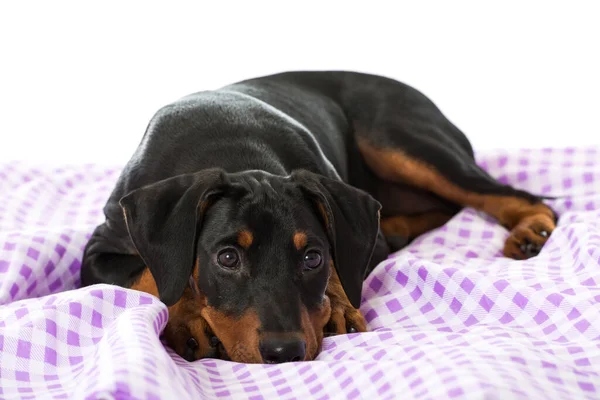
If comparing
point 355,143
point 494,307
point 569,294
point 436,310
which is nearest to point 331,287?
point 436,310

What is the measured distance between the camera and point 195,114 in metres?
4.05

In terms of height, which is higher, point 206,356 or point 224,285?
point 224,285

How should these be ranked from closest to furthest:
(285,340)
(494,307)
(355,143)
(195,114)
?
(285,340) → (494,307) → (195,114) → (355,143)

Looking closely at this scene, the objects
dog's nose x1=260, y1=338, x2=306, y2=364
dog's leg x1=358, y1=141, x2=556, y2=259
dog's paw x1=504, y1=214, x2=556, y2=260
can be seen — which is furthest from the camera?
dog's leg x1=358, y1=141, x2=556, y2=259

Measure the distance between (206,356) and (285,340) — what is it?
16.1 inches

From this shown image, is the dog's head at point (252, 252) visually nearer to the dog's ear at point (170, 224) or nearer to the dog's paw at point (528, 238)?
the dog's ear at point (170, 224)

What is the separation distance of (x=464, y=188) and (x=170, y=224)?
2376mm

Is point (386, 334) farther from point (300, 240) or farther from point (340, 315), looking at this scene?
point (300, 240)

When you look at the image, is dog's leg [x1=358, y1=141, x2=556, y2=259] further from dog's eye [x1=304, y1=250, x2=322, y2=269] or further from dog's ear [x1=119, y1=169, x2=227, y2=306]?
dog's ear [x1=119, y1=169, x2=227, y2=306]

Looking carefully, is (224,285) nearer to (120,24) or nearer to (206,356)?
(206,356)

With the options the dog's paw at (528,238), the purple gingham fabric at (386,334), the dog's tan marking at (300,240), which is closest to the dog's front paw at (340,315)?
the purple gingham fabric at (386,334)

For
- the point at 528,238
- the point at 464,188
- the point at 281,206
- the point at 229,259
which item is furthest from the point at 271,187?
the point at 464,188

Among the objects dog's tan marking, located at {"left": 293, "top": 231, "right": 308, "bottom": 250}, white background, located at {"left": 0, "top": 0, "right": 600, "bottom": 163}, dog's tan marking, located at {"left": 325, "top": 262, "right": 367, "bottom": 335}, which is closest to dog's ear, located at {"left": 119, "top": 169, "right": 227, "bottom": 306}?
dog's tan marking, located at {"left": 293, "top": 231, "right": 308, "bottom": 250}

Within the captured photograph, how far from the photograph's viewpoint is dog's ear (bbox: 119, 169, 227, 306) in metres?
3.02
